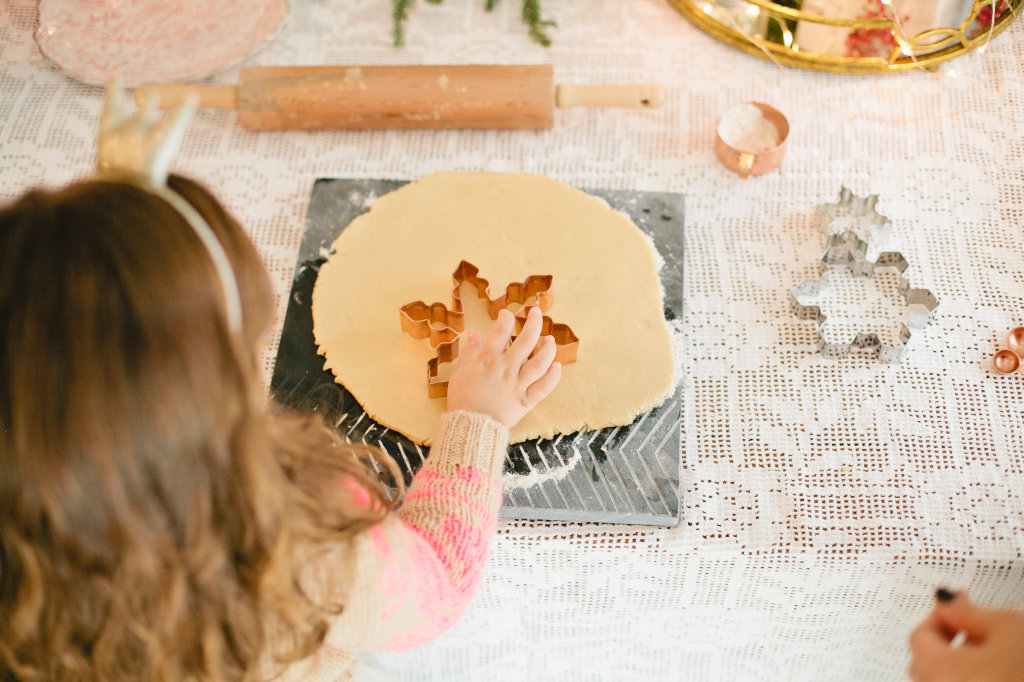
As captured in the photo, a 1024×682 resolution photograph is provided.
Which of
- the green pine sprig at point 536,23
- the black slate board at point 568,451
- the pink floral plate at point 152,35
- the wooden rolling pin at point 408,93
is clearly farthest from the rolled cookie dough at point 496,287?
the pink floral plate at point 152,35

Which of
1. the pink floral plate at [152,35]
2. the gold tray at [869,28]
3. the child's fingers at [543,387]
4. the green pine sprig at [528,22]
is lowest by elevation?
the child's fingers at [543,387]

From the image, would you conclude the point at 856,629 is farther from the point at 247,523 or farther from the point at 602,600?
the point at 247,523

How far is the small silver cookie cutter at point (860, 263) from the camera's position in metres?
1.03

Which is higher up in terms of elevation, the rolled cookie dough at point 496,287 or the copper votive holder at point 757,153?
the copper votive holder at point 757,153

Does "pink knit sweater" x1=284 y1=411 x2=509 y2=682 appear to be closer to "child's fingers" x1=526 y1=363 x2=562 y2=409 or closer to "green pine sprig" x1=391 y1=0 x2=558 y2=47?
"child's fingers" x1=526 y1=363 x2=562 y2=409

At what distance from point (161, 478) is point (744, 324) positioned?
0.77 metres

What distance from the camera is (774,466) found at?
96cm

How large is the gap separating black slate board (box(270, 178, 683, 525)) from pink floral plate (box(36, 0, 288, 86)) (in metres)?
0.52

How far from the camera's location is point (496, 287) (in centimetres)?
109

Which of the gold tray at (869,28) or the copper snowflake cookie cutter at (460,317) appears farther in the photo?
the gold tray at (869,28)

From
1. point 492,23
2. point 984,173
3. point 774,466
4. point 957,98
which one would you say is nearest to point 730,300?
point 774,466

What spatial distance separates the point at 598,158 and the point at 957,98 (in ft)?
1.98

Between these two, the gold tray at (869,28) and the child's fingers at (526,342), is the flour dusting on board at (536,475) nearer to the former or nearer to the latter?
the child's fingers at (526,342)

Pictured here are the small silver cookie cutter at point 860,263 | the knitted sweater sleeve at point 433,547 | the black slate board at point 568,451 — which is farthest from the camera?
the small silver cookie cutter at point 860,263
